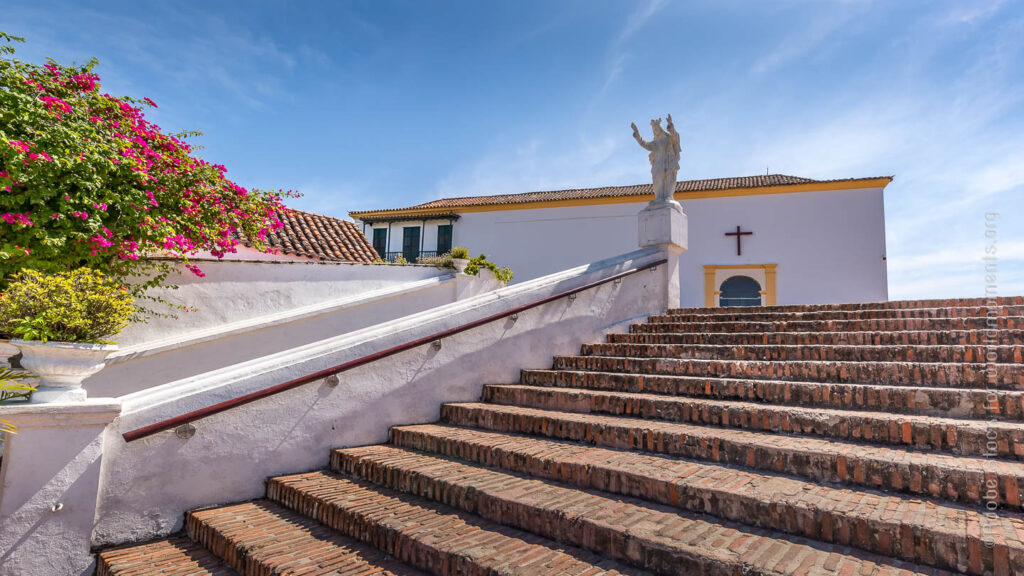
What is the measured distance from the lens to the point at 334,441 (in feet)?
12.8

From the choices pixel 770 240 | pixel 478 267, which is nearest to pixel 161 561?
pixel 478 267

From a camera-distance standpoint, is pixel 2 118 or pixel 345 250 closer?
pixel 2 118

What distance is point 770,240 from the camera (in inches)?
659

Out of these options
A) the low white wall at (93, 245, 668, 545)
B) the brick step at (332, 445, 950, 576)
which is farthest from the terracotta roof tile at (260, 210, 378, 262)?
the brick step at (332, 445, 950, 576)

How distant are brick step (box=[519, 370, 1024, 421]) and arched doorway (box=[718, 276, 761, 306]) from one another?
13865mm

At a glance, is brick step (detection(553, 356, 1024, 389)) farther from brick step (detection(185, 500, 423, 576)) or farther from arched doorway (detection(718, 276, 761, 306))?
arched doorway (detection(718, 276, 761, 306))

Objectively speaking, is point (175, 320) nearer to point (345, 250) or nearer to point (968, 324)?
point (345, 250)

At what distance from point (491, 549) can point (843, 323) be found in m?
3.95

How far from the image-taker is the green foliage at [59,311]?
9.12 feet

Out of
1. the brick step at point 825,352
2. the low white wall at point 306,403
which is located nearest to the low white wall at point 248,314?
the low white wall at point 306,403

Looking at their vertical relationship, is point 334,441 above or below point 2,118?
below

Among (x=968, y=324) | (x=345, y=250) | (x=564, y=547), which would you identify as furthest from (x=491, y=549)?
(x=345, y=250)

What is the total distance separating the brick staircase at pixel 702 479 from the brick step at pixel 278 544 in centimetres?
2

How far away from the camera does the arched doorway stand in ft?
55.2
